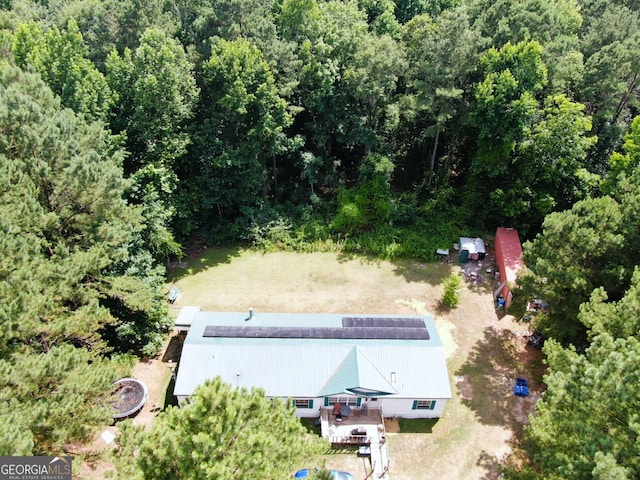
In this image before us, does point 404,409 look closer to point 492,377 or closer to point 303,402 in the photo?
point 303,402

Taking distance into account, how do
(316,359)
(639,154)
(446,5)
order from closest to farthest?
(316,359), (639,154), (446,5)

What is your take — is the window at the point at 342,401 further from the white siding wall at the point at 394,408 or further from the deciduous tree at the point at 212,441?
the deciduous tree at the point at 212,441

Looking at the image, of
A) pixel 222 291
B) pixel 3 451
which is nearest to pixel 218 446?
pixel 3 451

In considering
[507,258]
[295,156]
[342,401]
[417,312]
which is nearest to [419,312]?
[417,312]

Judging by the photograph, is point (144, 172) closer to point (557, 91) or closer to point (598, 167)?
point (557, 91)

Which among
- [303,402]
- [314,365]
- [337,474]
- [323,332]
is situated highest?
[323,332]

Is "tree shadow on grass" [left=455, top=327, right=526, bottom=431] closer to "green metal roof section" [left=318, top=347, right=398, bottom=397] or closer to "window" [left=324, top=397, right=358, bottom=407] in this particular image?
"green metal roof section" [left=318, top=347, right=398, bottom=397]

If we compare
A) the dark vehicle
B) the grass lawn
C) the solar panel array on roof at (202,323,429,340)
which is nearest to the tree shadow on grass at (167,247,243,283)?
the grass lawn
